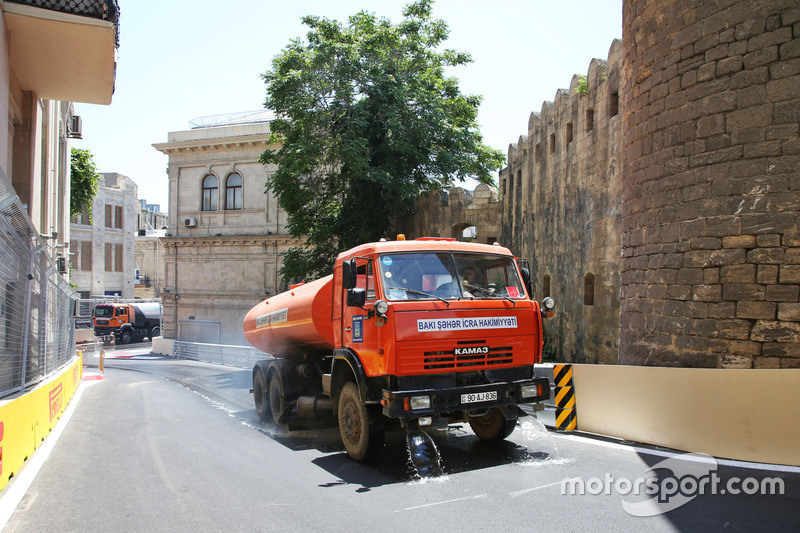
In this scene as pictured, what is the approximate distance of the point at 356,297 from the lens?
24.3 ft

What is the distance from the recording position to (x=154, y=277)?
2457 inches

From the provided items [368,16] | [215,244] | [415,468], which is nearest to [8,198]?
[415,468]

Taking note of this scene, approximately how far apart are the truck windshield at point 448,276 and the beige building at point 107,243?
49335 mm

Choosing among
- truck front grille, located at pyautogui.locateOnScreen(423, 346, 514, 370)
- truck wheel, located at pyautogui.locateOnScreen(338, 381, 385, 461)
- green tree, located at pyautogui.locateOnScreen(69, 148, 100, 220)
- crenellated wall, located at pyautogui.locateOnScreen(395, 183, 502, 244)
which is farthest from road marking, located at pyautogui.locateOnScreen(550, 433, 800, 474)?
green tree, located at pyautogui.locateOnScreen(69, 148, 100, 220)

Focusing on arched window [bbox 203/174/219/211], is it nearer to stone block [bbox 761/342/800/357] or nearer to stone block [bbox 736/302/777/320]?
stone block [bbox 736/302/777/320]

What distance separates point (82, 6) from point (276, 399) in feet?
25.0

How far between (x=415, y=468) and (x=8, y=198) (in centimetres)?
537

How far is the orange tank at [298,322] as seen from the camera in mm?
9156

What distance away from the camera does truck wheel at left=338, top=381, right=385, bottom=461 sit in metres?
7.40

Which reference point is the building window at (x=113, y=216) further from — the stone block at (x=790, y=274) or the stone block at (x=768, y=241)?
the stone block at (x=790, y=274)

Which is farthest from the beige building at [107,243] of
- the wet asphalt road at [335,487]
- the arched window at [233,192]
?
the wet asphalt road at [335,487]

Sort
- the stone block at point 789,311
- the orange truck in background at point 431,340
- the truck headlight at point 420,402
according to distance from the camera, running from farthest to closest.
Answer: the stone block at point 789,311
the orange truck in background at point 431,340
the truck headlight at point 420,402

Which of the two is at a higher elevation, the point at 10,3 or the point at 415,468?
the point at 10,3

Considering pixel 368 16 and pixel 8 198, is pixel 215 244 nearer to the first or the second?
pixel 368 16
